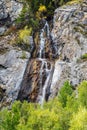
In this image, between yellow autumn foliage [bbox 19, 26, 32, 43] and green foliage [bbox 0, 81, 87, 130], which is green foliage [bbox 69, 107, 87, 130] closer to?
green foliage [bbox 0, 81, 87, 130]

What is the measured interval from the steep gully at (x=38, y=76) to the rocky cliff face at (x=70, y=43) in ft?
4.21

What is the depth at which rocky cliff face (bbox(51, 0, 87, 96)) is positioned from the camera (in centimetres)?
5922

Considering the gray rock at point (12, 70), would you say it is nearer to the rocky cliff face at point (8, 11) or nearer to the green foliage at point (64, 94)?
the green foliage at point (64, 94)

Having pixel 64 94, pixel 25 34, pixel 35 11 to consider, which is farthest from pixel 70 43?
pixel 35 11

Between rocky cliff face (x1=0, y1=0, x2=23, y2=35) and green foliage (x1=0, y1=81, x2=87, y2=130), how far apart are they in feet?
101

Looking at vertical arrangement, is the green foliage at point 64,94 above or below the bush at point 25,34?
below

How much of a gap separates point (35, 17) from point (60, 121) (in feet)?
135

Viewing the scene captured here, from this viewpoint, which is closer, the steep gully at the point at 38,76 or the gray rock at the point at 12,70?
the steep gully at the point at 38,76

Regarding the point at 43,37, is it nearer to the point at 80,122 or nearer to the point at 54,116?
the point at 54,116

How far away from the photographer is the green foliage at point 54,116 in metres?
37.0

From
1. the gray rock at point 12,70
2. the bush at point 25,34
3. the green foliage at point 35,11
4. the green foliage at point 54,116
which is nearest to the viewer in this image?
the green foliage at point 54,116

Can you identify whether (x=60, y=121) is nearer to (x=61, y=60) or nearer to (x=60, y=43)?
(x=61, y=60)

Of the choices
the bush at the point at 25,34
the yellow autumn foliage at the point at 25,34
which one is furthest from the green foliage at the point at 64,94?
the yellow autumn foliage at the point at 25,34

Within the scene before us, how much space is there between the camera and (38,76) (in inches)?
2435
